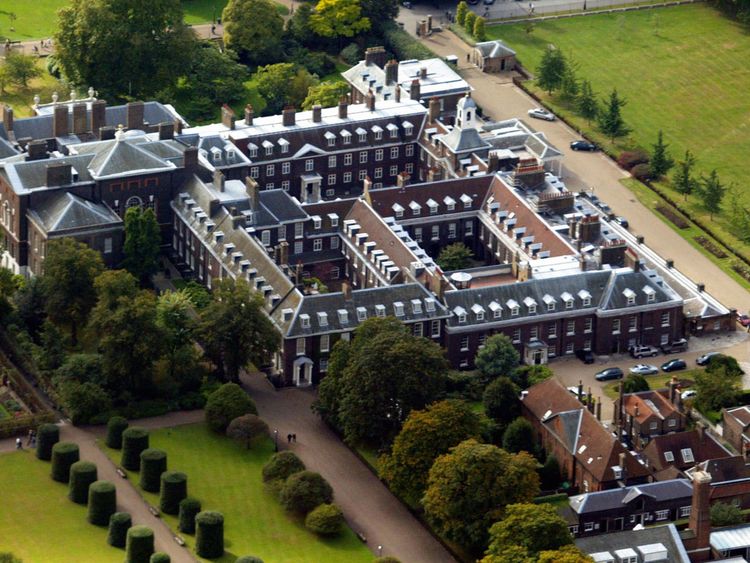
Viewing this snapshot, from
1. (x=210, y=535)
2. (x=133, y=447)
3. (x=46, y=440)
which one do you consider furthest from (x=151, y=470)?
(x=210, y=535)

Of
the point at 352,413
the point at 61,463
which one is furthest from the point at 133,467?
the point at 352,413

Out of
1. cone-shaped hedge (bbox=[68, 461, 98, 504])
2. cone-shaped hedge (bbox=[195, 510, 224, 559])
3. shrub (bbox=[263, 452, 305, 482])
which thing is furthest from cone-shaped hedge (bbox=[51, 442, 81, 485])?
shrub (bbox=[263, 452, 305, 482])

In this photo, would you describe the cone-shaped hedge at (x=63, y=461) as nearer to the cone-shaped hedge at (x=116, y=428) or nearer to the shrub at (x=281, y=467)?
the cone-shaped hedge at (x=116, y=428)

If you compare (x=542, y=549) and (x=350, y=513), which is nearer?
Answer: (x=542, y=549)

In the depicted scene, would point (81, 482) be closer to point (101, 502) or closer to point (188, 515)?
point (101, 502)

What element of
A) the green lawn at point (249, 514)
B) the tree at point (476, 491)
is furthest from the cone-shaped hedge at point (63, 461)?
the tree at point (476, 491)

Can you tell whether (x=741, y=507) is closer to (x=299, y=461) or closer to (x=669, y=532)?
(x=669, y=532)
